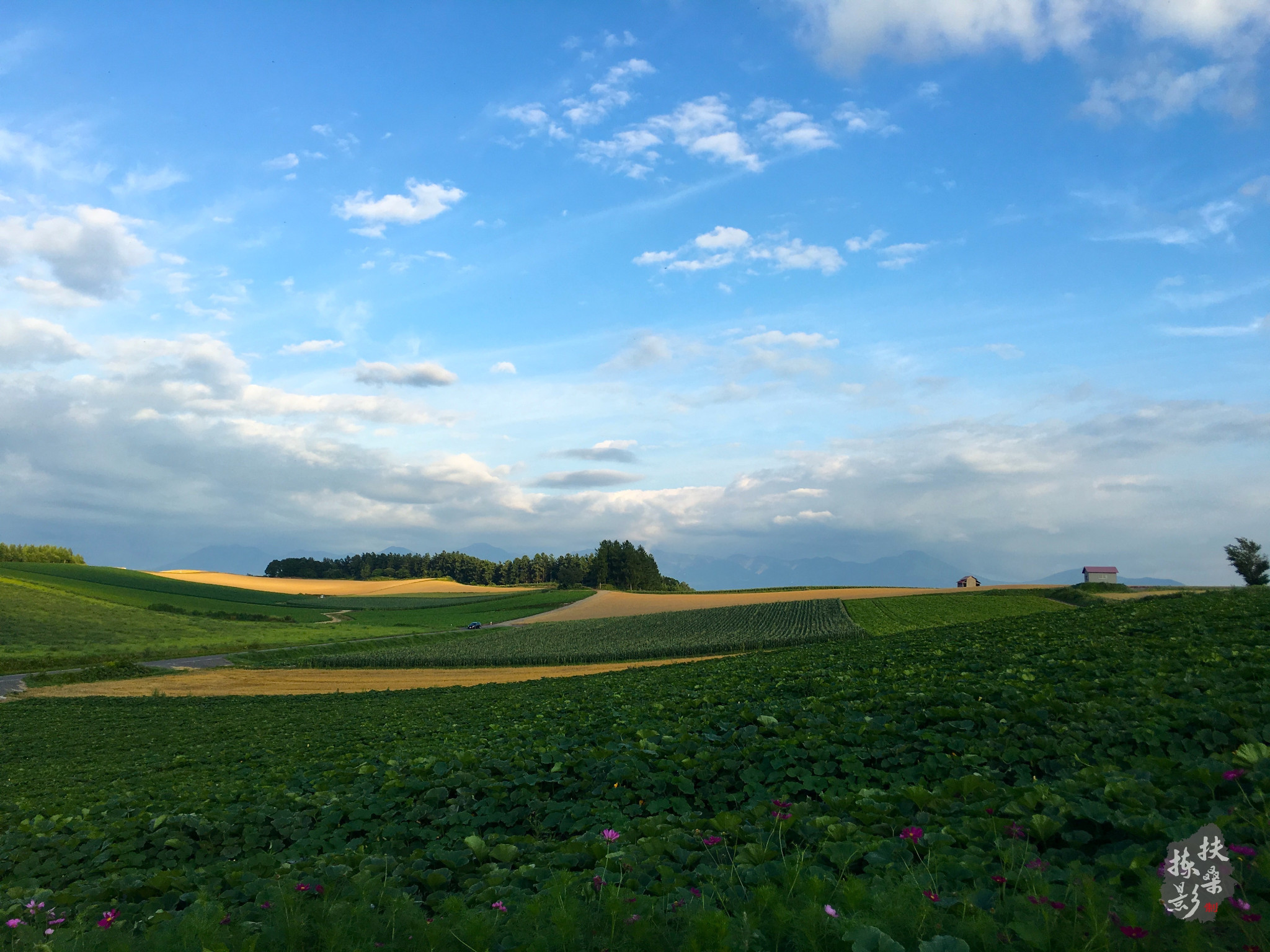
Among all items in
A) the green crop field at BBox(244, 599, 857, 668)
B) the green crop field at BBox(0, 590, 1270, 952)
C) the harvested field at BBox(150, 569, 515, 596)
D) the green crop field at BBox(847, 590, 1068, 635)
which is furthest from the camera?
the harvested field at BBox(150, 569, 515, 596)

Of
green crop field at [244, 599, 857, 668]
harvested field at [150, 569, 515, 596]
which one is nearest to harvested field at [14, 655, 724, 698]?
green crop field at [244, 599, 857, 668]

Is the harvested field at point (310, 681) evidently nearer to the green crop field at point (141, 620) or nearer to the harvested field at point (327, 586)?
the green crop field at point (141, 620)

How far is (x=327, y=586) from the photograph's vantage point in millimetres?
162500

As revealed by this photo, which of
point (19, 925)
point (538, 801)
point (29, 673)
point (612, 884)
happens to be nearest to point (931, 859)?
point (612, 884)

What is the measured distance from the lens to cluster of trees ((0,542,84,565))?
491 feet

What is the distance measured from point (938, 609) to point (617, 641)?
104 feet

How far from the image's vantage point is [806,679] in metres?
16.5

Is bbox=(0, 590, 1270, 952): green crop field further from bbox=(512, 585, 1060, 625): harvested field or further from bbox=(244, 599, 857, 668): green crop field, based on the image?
bbox=(512, 585, 1060, 625): harvested field

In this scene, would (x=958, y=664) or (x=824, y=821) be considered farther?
(x=958, y=664)

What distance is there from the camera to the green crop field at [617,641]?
188ft

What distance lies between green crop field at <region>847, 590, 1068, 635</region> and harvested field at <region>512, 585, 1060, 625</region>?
8136 millimetres

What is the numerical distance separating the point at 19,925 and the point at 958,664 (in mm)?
16246

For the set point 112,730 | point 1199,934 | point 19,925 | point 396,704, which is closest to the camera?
point 1199,934

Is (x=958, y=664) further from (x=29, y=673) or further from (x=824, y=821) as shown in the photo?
(x=29, y=673)
